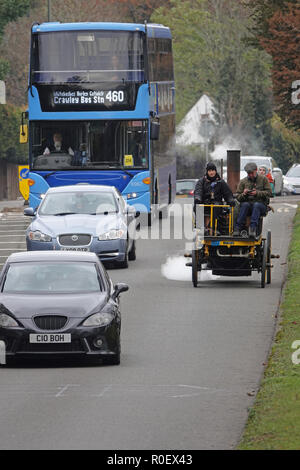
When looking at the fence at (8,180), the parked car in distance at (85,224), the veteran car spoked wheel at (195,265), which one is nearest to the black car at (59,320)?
the veteran car spoked wheel at (195,265)

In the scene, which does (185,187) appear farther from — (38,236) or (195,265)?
(195,265)

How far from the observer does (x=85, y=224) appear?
26984 mm

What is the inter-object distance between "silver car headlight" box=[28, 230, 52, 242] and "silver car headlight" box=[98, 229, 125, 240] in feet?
3.28

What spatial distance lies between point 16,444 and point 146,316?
9837 mm

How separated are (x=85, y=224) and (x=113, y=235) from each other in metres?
0.58

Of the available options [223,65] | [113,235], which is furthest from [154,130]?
[223,65]

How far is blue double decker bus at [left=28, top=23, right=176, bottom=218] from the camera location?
34.6 metres

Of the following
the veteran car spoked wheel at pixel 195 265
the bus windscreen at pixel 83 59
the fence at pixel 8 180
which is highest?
the bus windscreen at pixel 83 59

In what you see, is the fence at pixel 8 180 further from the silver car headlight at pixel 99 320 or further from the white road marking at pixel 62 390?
the white road marking at pixel 62 390

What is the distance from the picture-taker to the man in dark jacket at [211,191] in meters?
23.7

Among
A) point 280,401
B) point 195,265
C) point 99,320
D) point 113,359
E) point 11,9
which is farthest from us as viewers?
point 11,9

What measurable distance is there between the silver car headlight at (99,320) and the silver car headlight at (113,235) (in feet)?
37.2

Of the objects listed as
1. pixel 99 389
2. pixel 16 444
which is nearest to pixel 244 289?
pixel 99 389

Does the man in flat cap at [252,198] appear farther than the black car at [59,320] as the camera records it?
Yes
